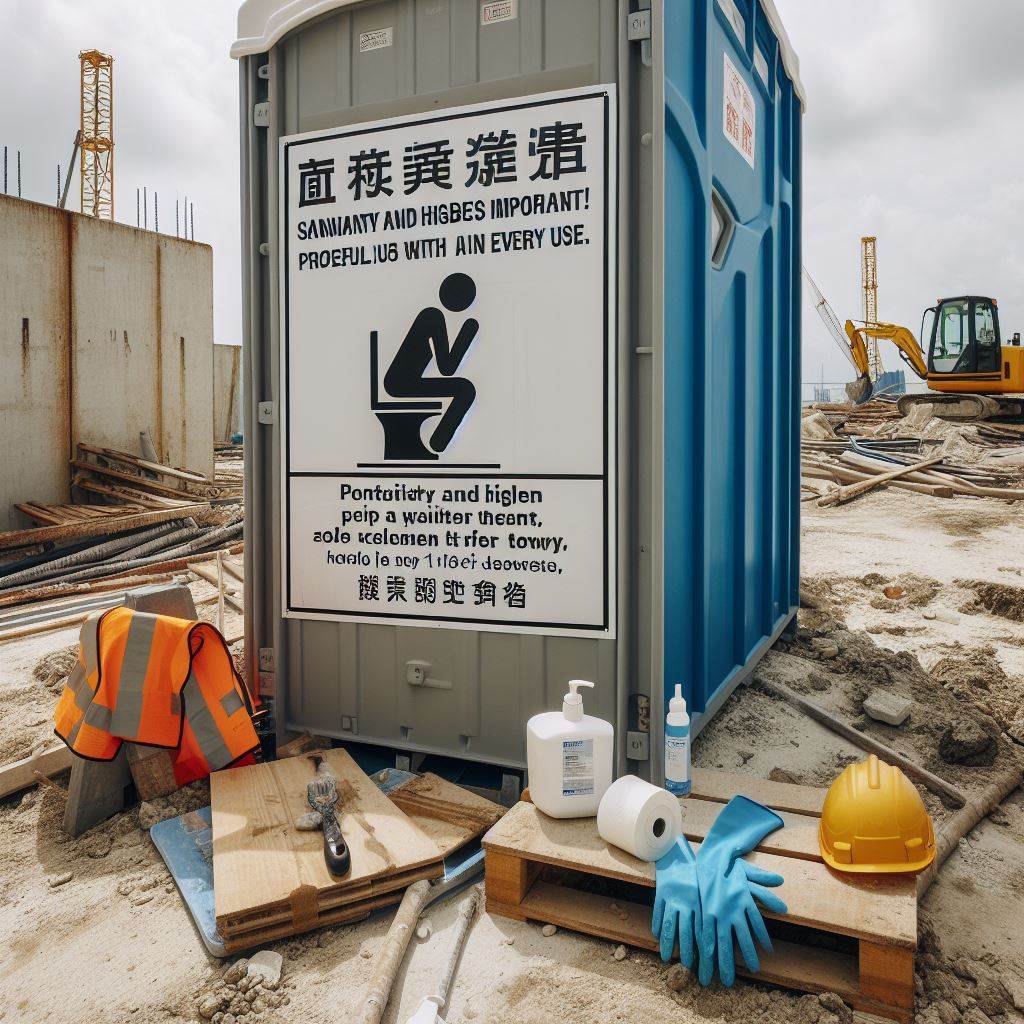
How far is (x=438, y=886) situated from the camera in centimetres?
272

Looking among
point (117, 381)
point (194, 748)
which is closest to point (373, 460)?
point (194, 748)

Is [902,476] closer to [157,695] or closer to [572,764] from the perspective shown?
[572,764]

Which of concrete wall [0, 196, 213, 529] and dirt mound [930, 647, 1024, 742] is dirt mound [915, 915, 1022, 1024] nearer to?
dirt mound [930, 647, 1024, 742]

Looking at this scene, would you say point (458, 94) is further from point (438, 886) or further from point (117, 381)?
point (117, 381)

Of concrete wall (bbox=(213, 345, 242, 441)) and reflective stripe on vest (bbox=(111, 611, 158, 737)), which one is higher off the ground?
concrete wall (bbox=(213, 345, 242, 441))

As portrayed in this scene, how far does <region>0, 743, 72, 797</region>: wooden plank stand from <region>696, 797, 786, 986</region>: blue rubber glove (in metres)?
2.64

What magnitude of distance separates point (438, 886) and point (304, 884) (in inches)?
17.1

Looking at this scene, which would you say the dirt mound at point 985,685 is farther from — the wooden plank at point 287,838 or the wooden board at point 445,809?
the wooden plank at point 287,838

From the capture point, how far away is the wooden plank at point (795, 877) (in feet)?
7.15

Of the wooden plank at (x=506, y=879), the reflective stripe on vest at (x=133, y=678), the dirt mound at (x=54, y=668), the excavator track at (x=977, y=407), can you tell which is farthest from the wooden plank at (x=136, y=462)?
the excavator track at (x=977, y=407)

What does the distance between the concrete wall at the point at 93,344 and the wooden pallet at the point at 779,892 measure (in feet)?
27.3

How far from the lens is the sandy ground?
221 centimetres

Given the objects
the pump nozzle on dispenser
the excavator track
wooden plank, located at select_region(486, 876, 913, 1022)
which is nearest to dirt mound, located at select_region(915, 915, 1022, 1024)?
wooden plank, located at select_region(486, 876, 913, 1022)

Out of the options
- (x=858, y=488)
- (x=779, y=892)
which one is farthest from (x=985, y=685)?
(x=858, y=488)
